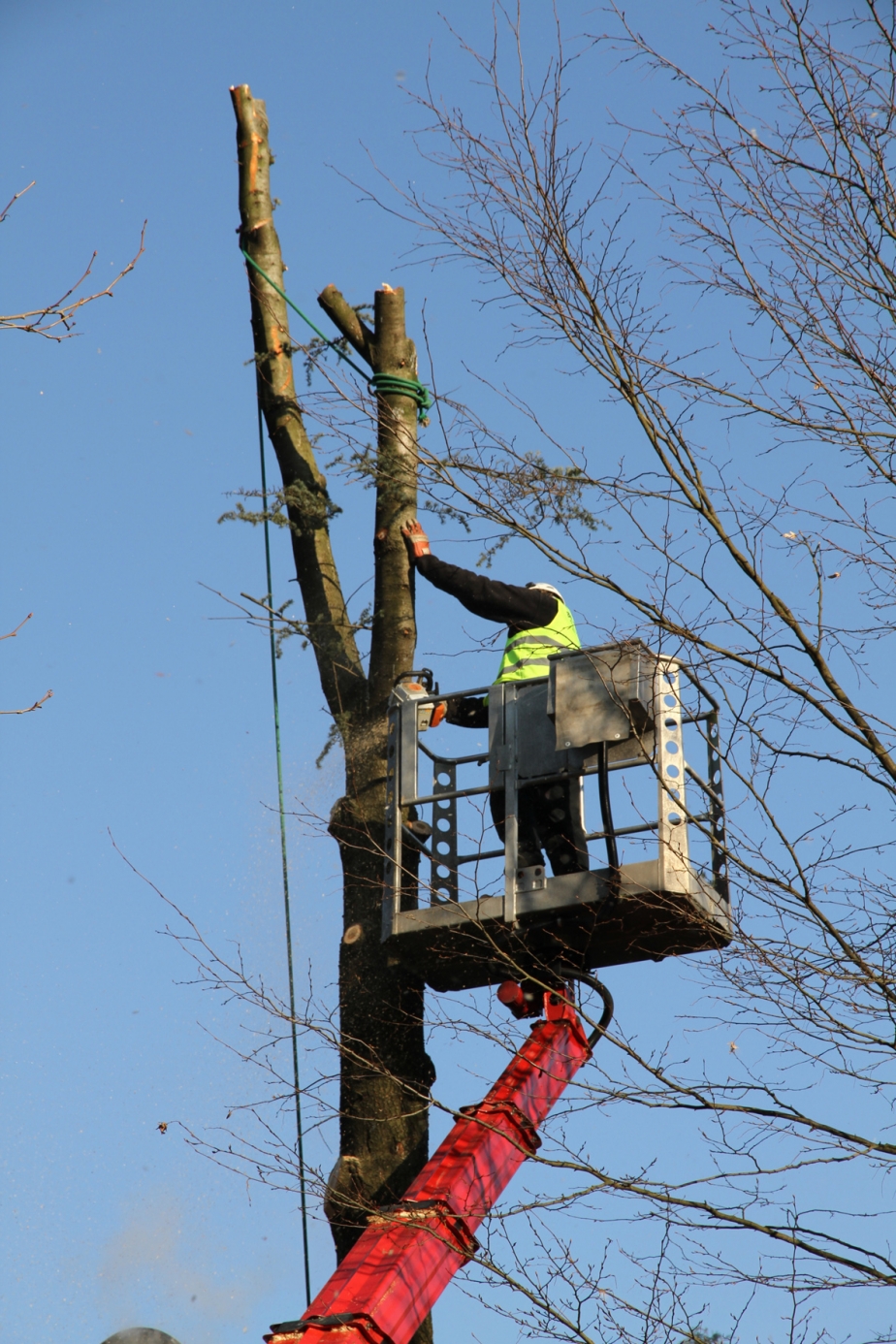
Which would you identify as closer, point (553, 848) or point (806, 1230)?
point (806, 1230)

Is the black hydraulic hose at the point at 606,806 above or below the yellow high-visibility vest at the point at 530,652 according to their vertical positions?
below

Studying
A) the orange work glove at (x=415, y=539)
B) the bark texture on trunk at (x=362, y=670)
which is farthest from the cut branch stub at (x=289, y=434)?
the orange work glove at (x=415, y=539)

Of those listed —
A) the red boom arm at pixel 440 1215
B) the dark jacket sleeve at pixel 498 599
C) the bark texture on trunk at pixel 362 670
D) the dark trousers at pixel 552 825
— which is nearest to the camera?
the red boom arm at pixel 440 1215

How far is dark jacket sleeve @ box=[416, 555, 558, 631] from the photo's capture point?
8031 millimetres

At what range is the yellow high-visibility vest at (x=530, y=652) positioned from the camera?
767 centimetres

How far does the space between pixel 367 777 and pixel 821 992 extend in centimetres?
272

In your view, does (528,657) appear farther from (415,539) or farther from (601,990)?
(601,990)

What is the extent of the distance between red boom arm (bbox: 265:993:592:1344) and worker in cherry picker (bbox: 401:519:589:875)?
2.21 ft

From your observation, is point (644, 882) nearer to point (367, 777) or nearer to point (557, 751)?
point (557, 751)

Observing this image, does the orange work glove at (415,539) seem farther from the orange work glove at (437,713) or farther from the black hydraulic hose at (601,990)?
the black hydraulic hose at (601,990)

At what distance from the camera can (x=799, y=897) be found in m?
5.82

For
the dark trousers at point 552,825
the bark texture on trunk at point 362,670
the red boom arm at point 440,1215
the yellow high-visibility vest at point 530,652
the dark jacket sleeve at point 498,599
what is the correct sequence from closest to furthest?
1. the red boom arm at point 440,1215
2. the bark texture on trunk at point 362,670
3. the dark trousers at point 552,825
4. the yellow high-visibility vest at point 530,652
5. the dark jacket sleeve at point 498,599

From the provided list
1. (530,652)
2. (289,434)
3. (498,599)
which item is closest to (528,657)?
(530,652)

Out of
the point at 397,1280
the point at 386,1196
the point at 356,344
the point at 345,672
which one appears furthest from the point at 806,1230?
the point at 356,344
